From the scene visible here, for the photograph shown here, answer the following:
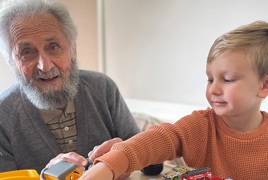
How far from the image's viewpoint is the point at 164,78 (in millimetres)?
1896

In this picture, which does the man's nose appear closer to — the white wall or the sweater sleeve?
the sweater sleeve

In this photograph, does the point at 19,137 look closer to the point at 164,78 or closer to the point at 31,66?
the point at 31,66

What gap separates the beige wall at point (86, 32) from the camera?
2188mm

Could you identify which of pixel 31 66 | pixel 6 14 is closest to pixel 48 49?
pixel 31 66

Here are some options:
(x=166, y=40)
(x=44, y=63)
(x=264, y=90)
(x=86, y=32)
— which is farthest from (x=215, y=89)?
(x=86, y=32)

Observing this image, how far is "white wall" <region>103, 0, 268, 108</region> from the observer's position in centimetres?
160

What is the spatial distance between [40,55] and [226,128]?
0.70m

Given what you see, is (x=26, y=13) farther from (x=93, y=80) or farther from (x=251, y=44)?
(x=251, y=44)

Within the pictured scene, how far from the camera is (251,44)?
0.84 m

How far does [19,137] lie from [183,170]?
0.68 meters

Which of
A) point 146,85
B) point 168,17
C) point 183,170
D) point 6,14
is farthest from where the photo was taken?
point 146,85

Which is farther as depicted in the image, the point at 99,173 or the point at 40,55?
the point at 40,55

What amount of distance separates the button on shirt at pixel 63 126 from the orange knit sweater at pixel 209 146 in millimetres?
468

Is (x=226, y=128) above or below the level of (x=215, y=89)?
below
